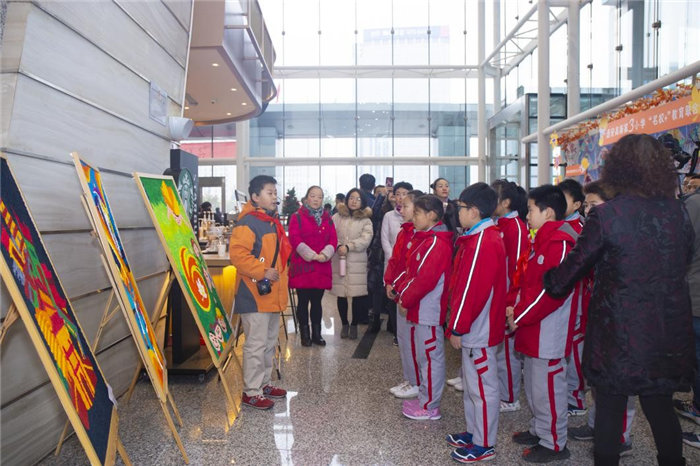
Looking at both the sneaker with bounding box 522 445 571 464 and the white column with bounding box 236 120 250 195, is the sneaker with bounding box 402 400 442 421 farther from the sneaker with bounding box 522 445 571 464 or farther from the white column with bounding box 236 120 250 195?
the white column with bounding box 236 120 250 195

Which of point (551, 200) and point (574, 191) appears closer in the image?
point (551, 200)

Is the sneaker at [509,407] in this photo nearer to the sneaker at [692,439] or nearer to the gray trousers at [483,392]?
the gray trousers at [483,392]

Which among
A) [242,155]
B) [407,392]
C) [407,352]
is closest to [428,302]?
[407,352]

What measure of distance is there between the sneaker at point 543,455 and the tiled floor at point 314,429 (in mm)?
46

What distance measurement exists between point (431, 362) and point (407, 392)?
53 centimetres

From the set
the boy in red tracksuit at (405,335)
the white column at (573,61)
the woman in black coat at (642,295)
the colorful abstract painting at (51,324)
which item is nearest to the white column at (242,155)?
the white column at (573,61)

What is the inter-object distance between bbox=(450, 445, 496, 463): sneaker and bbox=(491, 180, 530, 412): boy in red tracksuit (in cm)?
69

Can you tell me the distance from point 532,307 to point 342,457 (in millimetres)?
1183

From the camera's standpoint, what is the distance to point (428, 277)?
9.09ft

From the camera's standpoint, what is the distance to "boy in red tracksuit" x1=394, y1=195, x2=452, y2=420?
2.82 meters

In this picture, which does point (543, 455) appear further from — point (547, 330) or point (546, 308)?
point (546, 308)

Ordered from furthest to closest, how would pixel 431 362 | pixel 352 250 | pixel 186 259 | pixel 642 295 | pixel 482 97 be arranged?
pixel 482 97, pixel 352 250, pixel 431 362, pixel 186 259, pixel 642 295

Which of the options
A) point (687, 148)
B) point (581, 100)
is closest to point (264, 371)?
point (687, 148)

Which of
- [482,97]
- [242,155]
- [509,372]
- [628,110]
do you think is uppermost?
[482,97]
